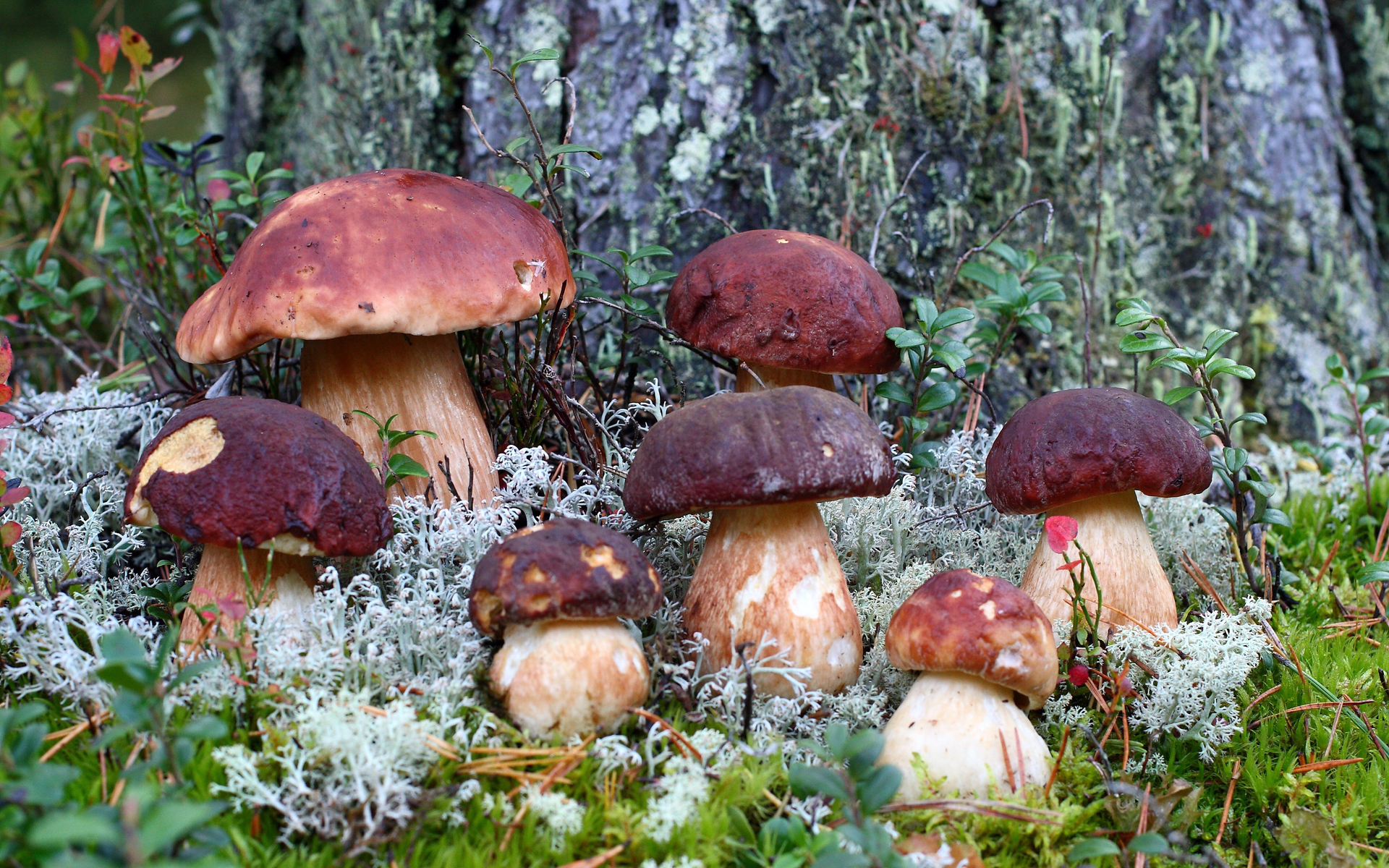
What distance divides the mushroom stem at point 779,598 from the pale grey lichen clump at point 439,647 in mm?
60

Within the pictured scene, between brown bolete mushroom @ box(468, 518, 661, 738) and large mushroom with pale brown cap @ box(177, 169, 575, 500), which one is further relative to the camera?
large mushroom with pale brown cap @ box(177, 169, 575, 500)

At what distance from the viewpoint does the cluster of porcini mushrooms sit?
1.87 m

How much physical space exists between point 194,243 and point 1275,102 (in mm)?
4792

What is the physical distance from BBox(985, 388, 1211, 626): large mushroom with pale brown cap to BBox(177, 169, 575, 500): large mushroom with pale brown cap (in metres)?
1.33

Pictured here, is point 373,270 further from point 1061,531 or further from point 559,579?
point 1061,531

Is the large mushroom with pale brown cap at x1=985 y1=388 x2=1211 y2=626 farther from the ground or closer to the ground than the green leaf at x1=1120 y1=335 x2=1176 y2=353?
closer to the ground

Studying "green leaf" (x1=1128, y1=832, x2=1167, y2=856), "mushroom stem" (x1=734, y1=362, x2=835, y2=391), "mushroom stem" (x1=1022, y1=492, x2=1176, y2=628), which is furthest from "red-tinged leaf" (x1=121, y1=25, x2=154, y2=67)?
"green leaf" (x1=1128, y1=832, x2=1167, y2=856)

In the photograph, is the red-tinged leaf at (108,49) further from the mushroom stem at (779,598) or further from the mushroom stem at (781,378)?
the mushroom stem at (779,598)

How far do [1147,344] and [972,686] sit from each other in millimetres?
1122

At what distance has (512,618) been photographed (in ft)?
6.00

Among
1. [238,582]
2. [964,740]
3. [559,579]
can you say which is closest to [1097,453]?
[964,740]

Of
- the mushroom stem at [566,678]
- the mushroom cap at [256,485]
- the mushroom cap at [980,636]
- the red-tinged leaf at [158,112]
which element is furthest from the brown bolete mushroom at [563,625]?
the red-tinged leaf at [158,112]

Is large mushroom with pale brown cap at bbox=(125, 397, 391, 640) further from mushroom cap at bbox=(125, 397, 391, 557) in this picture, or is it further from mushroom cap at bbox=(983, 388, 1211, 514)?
mushroom cap at bbox=(983, 388, 1211, 514)

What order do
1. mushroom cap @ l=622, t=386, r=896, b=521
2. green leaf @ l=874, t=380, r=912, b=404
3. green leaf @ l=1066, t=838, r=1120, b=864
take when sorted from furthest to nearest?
green leaf @ l=874, t=380, r=912, b=404, mushroom cap @ l=622, t=386, r=896, b=521, green leaf @ l=1066, t=838, r=1120, b=864
